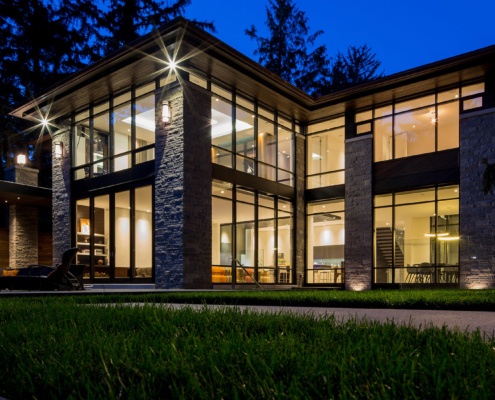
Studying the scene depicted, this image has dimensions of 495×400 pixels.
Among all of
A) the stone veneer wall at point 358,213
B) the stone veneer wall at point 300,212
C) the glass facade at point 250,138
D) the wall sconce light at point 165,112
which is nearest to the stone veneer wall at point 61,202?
the wall sconce light at point 165,112

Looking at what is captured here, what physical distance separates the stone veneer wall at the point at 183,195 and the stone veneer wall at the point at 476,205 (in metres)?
8.15

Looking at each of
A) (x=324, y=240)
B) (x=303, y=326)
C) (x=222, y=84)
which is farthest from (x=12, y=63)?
(x=303, y=326)

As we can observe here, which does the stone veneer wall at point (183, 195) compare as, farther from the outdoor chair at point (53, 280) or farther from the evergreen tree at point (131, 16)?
the evergreen tree at point (131, 16)

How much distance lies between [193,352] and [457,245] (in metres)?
14.6

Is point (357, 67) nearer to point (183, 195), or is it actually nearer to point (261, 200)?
point (261, 200)

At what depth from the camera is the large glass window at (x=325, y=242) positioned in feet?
60.6

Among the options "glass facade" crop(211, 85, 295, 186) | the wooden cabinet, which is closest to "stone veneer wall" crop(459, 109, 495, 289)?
"glass facade" crop(211, 85, 295, 186)

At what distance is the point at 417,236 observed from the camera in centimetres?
1634

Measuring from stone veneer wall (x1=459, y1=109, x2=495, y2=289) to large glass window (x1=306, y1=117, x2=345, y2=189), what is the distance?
484 centimetres

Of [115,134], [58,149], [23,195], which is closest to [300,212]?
[115,134]

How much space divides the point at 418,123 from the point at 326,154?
388cm

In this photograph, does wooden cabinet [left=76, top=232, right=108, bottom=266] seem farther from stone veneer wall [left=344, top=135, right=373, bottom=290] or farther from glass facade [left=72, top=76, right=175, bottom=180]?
stone veneer wall [left=344, top=135, right=373, bottom=290]

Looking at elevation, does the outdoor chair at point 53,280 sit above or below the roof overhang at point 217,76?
below

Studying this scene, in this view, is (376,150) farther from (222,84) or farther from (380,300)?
(380,300)
